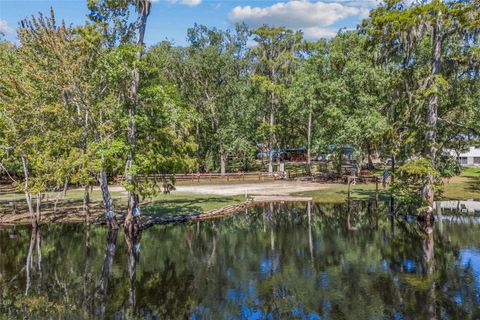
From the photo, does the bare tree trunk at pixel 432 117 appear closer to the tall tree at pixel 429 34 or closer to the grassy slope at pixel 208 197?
the tall tree at pixel 429 34

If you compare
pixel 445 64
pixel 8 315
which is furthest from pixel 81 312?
pixel 445 64

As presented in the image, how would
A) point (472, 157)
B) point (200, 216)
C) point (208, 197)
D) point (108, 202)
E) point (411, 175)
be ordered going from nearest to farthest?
point (108, 202)
point (411, 175)
point (200, 216)
point (208, 197)
point (472, 157)

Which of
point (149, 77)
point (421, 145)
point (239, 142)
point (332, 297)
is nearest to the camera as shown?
point (332, 297)

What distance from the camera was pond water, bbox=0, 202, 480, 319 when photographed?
46.7ft

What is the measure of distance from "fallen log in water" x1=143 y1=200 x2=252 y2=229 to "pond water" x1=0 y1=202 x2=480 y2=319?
1.18 meters

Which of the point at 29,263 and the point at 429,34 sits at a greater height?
the point at 429,34

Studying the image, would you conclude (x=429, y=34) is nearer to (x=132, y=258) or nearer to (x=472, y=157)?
(x=132, y=258)

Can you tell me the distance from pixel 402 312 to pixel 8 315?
39.2 ft

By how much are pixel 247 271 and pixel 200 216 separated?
41.4 feet

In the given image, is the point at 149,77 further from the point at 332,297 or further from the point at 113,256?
the point at 332,297

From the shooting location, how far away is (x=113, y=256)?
20672 millimetres

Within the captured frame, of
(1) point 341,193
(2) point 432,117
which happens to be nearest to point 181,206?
(1) point 341,193

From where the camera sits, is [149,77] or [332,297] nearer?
[332,297]

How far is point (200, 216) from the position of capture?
3073 cm
